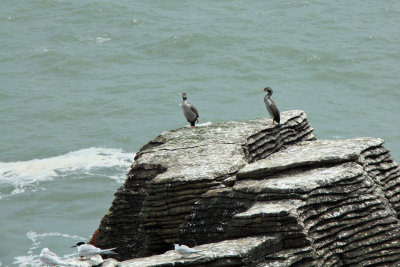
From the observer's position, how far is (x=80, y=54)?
6719 cm

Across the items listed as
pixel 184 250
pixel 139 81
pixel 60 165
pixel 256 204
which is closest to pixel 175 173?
pixel 256 204

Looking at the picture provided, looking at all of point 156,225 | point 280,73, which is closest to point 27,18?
point 280,73

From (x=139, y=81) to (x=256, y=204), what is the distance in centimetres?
4475

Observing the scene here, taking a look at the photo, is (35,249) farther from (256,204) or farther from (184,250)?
(184,250)

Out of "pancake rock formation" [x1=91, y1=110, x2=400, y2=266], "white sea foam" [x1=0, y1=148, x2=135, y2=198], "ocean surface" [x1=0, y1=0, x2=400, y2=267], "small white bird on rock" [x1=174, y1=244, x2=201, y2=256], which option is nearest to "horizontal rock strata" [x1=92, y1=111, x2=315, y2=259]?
"pancake rock formation" [x1=91, y1=110, x2=400, y2=266]

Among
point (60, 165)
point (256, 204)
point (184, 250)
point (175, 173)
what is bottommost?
point (60, 165)

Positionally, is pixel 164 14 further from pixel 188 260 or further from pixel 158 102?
pixel 188 260

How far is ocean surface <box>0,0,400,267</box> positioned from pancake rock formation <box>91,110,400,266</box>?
12.4 meters

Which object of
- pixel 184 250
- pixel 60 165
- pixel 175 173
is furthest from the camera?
pixel 60 165

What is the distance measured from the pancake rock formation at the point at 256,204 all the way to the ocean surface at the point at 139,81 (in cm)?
1243

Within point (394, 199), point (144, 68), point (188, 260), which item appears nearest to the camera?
point (188, 260)

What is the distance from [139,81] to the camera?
62.3 meters

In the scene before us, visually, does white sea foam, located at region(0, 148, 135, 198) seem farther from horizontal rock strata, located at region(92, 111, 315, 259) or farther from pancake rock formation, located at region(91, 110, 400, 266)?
pancake rock formation, located at region(91, 110, 400, 266)

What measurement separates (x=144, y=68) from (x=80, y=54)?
6.93 m
